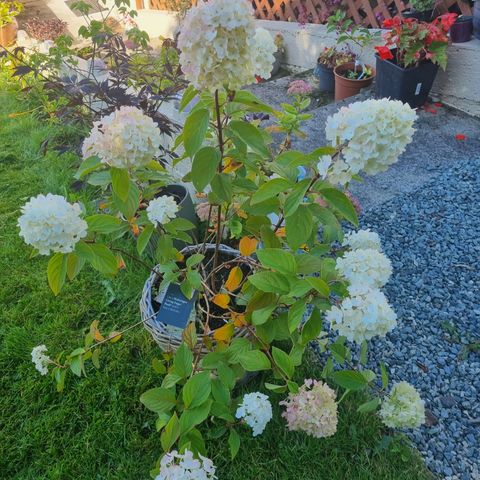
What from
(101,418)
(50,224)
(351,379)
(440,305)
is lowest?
(440,305)

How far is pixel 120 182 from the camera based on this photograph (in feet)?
3.06

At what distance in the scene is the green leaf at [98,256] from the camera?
962 mm

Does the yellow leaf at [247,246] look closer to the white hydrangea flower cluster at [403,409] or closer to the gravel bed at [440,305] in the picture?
the white hydrangea flower cluster at [403,409]

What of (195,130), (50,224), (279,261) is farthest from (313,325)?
(50,224)

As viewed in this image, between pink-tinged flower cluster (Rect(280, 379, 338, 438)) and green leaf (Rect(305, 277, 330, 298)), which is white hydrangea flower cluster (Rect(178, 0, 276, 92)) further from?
pink-tinged flower cluster (Rect(280, 379, 338, 438))

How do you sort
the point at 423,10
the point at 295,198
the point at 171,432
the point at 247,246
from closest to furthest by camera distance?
the point at 295,198 → the point at 171,432 → the point at 247,246 → the point at 423,10

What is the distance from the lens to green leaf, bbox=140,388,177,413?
103cm

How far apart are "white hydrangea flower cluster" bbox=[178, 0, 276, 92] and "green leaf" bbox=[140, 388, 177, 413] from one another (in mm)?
731

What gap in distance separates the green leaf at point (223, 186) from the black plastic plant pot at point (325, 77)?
114 inches

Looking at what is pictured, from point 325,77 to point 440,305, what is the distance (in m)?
2.43

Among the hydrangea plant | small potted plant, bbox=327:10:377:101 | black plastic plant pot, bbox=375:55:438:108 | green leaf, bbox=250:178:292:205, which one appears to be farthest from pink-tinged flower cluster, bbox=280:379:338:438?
small potted plant, bbox=327:10:377:101

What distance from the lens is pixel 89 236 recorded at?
1040 millimetres

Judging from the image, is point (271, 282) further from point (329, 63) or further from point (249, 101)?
point (329, 63)

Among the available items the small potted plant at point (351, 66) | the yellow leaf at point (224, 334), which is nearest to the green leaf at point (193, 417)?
the yellow leaf at point (224, 334)
